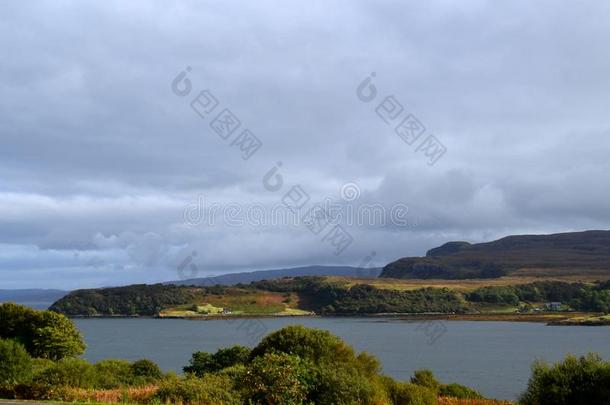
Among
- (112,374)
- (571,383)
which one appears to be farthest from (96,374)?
(571,383)

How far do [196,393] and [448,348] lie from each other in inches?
3807

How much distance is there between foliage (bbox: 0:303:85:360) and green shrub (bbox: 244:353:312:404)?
3527 centimetres

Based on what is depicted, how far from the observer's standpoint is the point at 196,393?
72.9ft

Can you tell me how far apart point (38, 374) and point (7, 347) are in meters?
2.21

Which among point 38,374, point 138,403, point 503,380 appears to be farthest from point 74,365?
point 503,380

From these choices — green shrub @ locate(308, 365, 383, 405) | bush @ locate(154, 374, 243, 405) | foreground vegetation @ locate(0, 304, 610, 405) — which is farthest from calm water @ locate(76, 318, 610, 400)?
bush @ locate(154, 374, 243, 405)

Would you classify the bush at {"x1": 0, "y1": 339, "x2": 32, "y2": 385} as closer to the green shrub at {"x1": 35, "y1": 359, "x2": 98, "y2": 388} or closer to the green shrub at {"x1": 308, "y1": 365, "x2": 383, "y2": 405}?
the green shrub at {"x1": 35, "y1": 359, "x2": 98, "y2": 388}

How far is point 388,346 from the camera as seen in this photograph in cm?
11169

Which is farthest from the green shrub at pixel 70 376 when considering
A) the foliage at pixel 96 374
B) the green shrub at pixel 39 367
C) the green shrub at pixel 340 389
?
the green shrub at pixel 340 389

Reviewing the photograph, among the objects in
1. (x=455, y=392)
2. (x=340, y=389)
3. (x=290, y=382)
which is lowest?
(x=455, y=392)

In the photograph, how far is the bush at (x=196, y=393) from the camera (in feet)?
71.4

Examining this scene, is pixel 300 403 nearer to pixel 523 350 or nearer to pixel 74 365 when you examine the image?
pixel 74 365

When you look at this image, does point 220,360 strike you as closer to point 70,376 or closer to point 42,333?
point 70,376

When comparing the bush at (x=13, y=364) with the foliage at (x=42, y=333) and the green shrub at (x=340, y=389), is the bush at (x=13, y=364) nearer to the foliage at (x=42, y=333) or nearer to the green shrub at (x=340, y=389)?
the green shrub at (x=340, y=389)
